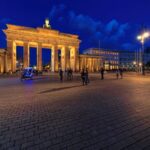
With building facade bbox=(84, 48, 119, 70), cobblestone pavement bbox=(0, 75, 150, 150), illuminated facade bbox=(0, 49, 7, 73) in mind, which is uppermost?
building facade bbox=(84, 48, 119, 70)

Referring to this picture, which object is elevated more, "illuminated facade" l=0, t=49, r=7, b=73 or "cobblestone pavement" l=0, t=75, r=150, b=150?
"illuminated facade" l=0, t=49, r=7, b=73

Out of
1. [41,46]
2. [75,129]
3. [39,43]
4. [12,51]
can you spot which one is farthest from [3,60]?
[75,129]

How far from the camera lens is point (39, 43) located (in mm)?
59344

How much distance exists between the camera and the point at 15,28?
54094mm

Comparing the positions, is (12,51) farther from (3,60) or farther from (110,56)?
(110,56)

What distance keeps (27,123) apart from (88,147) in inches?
93.7

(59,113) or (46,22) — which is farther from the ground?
(46,22)

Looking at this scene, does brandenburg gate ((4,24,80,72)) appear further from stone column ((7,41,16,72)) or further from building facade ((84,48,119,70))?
building facade ((84,48,119,70))

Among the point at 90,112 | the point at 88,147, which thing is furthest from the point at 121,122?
the point at 88,147

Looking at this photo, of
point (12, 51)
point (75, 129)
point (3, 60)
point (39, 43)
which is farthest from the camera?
point (39, 43)

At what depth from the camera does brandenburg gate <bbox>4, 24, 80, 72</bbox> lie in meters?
54.3

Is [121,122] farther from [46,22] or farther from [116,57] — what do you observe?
[116,57]

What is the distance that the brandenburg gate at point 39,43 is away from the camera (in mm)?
54312

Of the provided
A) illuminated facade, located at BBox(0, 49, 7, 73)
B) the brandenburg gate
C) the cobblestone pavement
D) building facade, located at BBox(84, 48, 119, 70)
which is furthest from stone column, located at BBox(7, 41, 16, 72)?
building facade, located at BBox(84, 48, 119, 70)
